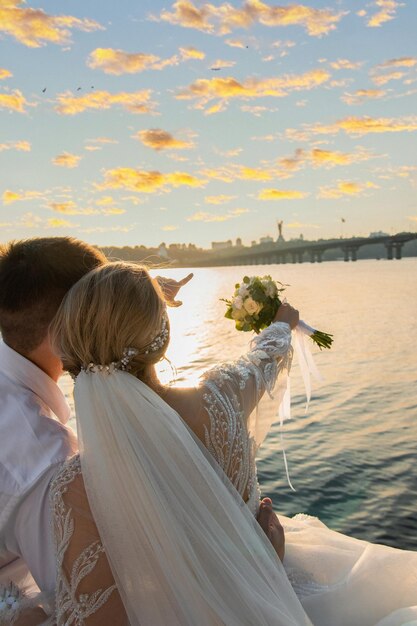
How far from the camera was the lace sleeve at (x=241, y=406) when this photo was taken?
2.54m

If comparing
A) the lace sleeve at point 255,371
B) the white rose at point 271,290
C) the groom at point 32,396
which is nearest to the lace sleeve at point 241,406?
the lace sleeve at point 255,371

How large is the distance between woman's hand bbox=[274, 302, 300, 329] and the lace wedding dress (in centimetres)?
25

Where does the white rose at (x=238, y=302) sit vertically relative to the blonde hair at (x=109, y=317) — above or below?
below

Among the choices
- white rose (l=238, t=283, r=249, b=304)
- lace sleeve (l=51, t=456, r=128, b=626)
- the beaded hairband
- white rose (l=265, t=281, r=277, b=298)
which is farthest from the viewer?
white rose (l=238, t=283, r=249, b=304)

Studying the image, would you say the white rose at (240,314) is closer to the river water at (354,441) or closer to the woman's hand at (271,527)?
the river water at (354,441)

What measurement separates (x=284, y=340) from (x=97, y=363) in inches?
48.7

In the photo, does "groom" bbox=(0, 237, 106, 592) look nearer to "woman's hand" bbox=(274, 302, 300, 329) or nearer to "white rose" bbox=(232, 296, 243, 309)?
"woman's hand" bbox=(274, 302, 300, 329)

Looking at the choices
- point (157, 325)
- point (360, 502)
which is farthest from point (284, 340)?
point (360, 502)

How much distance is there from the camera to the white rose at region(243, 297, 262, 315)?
406cm

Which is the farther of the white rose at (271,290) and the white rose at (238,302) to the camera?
the white rose at (238,302)

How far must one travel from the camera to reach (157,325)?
7.19ft

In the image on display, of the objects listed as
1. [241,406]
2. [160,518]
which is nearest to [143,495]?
[160,518]

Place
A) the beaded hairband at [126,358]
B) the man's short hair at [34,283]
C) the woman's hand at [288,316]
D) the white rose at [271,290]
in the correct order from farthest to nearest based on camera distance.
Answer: the white rose at [271,290] < the woman's hand at [288,316] < the man's short hair at [34,283] < the beaded hairband at [126,358]

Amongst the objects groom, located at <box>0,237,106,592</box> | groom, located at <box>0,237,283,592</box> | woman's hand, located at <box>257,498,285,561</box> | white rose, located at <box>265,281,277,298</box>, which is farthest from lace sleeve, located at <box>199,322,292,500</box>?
white rose, located at <box>265,281,277,298</box>
